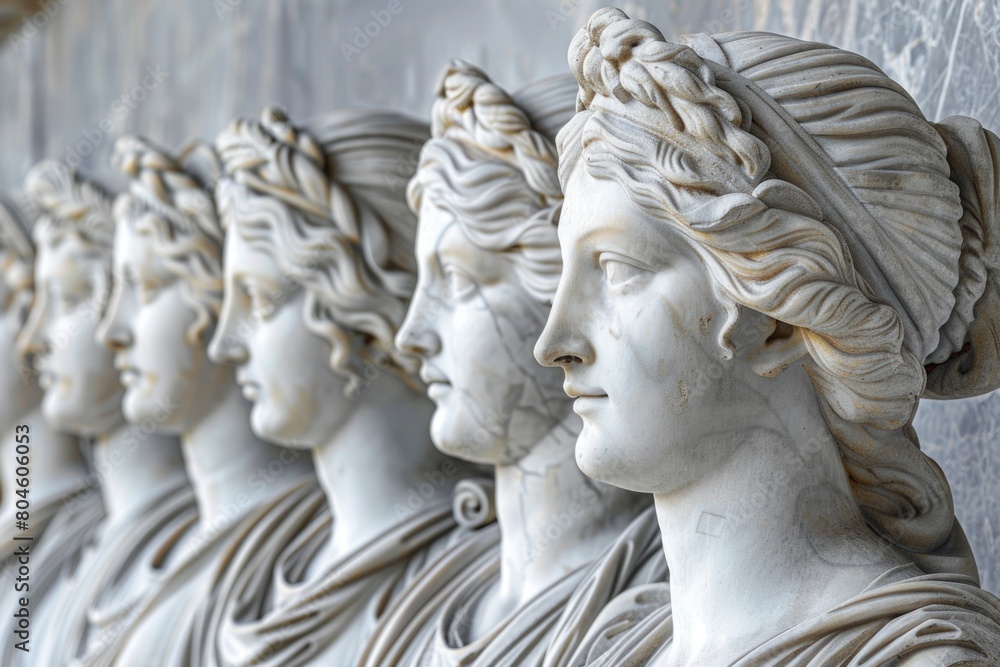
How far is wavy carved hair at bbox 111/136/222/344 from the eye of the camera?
543 cm

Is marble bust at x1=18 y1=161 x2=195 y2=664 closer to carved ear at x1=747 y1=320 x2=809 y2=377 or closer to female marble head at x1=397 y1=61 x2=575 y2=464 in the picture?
female marble head at x1=397 y1=61 x2=575 y2=464

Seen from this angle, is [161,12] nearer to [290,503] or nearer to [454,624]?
[290,503]

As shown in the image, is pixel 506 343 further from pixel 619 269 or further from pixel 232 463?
pixel 232 463

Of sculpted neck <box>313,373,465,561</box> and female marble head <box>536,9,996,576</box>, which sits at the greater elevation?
female marble head <box>536,9,996,576</box>

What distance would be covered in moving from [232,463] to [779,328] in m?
3.24

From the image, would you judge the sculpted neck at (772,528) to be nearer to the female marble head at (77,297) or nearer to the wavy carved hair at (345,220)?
the wavy carved hair at (345,220)

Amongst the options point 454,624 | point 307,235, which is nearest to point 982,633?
point 454,624

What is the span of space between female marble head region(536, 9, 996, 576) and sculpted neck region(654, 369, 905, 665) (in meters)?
0.05

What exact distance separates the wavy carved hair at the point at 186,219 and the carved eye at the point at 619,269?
9.63 feet

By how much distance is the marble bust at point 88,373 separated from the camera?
247 inches

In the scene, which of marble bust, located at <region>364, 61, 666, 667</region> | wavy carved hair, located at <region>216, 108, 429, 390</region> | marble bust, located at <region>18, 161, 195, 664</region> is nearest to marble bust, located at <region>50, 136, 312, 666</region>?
marble bust, located at <region>18, 161, 195, 664</region>

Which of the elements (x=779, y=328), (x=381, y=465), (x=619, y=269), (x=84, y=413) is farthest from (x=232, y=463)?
(x=779, y=328)

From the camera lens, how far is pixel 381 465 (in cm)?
461

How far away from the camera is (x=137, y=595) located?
5.53 m
